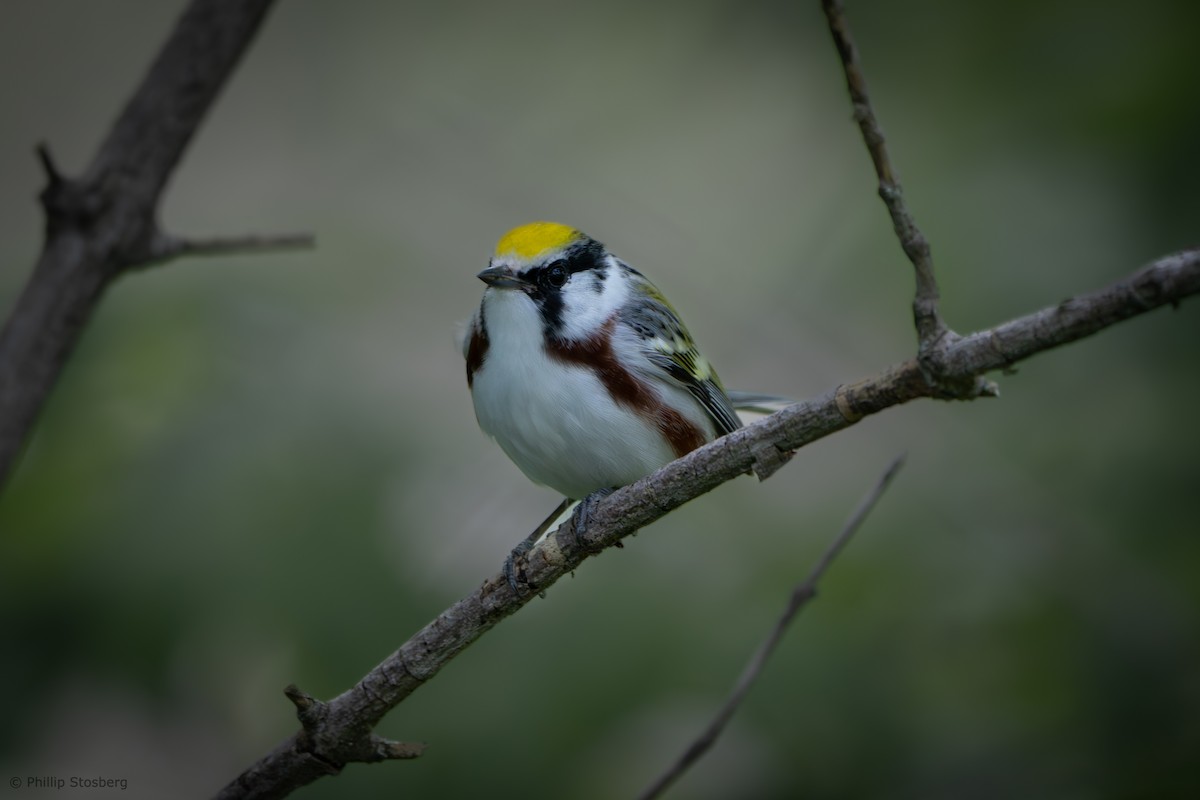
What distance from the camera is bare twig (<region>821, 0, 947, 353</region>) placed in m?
1.60

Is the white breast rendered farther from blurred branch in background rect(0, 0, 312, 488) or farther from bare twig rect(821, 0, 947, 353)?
bare twig rect(821, 0, 947, 353)

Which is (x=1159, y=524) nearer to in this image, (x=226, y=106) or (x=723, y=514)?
(x=723, y=514)

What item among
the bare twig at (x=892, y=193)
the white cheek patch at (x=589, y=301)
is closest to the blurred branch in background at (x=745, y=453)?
the bare twig at (x=892, y=193)

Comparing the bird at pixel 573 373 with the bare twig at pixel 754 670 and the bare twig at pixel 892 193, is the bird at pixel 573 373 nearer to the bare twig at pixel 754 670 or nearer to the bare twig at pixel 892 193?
the bare twig at pixel 754 670

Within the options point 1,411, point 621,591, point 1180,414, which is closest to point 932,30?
point 1180,414

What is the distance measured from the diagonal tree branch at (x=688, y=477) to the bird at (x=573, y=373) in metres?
0.49

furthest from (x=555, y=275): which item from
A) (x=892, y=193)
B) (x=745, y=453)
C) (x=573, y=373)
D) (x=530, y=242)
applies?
(x=892, y=193)

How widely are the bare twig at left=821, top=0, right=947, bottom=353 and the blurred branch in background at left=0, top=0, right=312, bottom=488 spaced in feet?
6.59

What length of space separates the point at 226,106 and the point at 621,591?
3396 millimetres

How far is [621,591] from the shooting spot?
11.2 ft

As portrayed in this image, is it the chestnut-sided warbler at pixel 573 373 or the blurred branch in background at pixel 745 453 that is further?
the chestnut-sided warbler at pixel 573 373

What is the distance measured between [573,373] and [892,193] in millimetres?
1306

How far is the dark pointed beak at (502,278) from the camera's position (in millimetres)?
2848

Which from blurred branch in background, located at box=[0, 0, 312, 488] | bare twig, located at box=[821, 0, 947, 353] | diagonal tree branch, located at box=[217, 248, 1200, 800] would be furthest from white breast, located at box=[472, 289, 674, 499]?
bare twig, located at box=[821, 0, 947, 353]
